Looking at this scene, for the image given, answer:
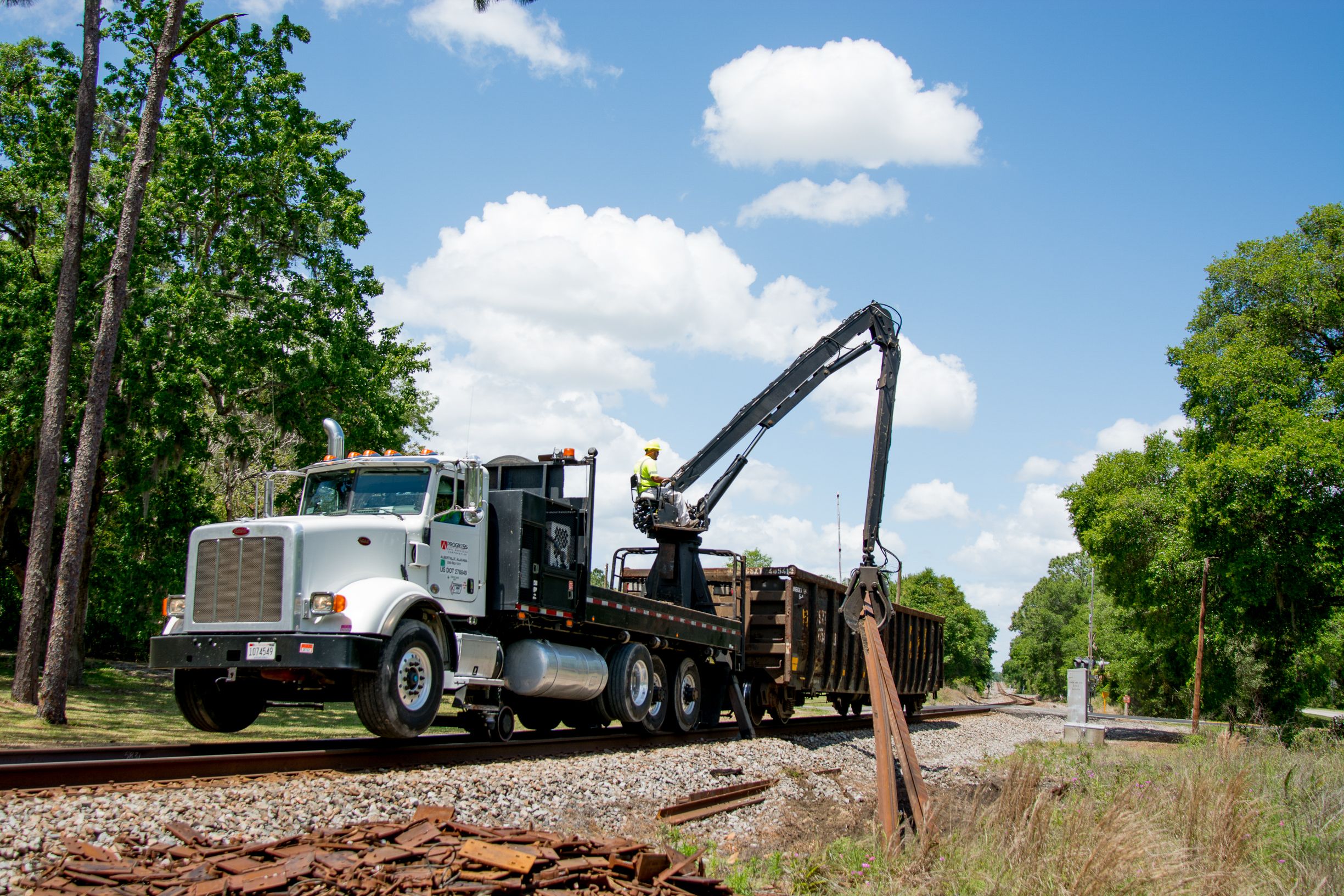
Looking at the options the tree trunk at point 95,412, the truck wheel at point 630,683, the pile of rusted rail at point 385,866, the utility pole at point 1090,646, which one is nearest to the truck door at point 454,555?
the truck wheel at point 630,683

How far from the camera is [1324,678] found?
2847 cm

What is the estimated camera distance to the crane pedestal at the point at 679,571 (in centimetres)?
1691

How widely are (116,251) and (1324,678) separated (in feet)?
99.6

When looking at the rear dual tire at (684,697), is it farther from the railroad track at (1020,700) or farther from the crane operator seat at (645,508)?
the railroad track at (1020,700)

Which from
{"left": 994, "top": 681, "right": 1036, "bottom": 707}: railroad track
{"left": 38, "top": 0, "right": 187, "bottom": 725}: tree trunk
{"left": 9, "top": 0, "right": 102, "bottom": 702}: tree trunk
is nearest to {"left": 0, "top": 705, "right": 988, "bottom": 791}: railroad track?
{"left": 38, "top": 0, "right": 187, "bottom": 725}: tree trunk

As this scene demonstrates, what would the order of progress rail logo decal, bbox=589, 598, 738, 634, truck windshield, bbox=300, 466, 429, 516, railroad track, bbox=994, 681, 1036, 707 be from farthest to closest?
railroad track, bbox=994, 681, 1036, 707 → progress rail logo decal, bbox=589, 598, 738, 634 → truck windshield, bbox=300, 466, 429, 516

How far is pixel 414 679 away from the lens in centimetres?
1051

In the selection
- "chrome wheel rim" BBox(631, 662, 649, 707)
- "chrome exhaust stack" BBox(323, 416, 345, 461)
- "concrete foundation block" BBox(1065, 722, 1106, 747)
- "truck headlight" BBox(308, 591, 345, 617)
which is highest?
"chrome exhaust stack" BBox(323, 416, 345, 461)

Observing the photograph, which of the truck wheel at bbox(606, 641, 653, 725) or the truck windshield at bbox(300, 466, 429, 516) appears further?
the truck wheel at bbox(606, 641, 653, 725)

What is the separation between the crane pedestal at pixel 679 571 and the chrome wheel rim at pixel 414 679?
6529 millimetres

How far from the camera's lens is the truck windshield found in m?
11.4

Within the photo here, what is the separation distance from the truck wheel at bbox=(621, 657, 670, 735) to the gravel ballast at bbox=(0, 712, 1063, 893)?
1.03 meters

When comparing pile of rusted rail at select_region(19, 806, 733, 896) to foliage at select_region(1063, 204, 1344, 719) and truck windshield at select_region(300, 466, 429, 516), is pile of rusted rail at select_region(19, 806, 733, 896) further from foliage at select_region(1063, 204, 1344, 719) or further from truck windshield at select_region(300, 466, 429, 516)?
foliage at select_region(1063, 204, 1344, 719)

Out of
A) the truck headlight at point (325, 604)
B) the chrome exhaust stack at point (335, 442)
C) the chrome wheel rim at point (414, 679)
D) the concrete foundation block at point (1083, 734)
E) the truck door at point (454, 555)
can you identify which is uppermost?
the chrome exhaust stack at point (335, 442)
